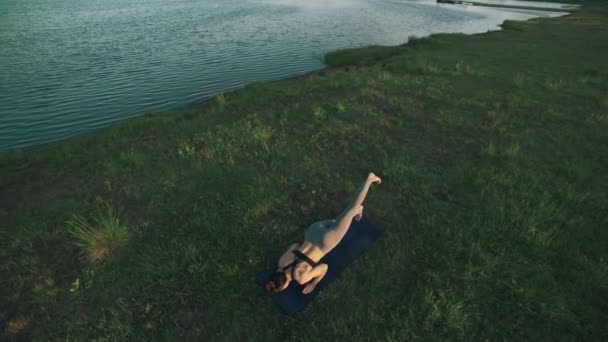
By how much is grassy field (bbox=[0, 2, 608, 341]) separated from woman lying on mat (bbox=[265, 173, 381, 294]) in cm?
47

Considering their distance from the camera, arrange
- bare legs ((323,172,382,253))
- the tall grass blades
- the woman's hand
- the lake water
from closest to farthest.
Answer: the woman's hand, bare legs ((323,172,382,253)), the tall grass blades, the lake water

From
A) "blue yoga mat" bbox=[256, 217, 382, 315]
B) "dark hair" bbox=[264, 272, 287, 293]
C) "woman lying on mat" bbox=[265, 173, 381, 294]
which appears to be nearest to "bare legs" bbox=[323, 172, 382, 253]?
"woman lying on mat" bbox=[265, 173, 381, 294]

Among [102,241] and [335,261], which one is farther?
[102,241]

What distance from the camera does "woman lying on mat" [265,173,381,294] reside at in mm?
4386

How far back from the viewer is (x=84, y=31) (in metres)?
38.2

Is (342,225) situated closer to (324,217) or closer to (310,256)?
(310,256)

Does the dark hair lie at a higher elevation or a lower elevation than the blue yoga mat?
higher

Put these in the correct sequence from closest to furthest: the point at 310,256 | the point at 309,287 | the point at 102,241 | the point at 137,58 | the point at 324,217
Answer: the point at 309,287 < the point at 310,256 < the point at 102,241 < the point at 324,217 < the point at 137,58

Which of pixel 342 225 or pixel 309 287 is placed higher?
pixel 342 225

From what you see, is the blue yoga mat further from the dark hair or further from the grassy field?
the dark hair

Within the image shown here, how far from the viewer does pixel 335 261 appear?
Result: 5.16 m

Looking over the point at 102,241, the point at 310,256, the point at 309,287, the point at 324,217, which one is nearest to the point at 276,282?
the point at 309,287

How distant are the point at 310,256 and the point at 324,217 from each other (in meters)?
1.61

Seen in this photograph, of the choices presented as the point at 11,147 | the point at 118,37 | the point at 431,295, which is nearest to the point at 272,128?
the point at 431,295
